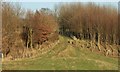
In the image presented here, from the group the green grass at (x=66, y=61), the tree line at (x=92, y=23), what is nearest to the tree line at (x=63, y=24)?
the tree line at (x=92, y=23)

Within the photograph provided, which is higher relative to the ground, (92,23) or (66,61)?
(92,23)

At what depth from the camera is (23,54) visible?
103 feet

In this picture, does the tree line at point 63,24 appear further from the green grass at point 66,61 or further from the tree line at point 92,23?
the green grass at point 66,61

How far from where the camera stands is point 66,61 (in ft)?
75.7

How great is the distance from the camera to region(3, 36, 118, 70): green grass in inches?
792

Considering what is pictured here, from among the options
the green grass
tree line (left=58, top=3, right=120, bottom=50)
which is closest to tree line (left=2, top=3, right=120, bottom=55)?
tree line (left=58, top=3, right=120, bottom=50)

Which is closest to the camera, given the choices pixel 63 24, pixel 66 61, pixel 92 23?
pixel 66 61

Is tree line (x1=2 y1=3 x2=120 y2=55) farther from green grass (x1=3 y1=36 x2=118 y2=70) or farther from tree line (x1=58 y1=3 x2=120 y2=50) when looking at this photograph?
green grass (x1=3 y1=36 x2=118 y2=70)

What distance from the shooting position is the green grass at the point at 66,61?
20109 millimetres

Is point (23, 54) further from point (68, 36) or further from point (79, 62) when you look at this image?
point (68, 36)

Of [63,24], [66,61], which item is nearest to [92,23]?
[63,24]

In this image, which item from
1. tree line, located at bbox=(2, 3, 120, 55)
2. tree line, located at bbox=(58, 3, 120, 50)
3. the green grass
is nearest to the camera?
the green grass

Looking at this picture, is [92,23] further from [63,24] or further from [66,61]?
[66,61]

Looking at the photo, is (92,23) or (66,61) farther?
(92,23)
